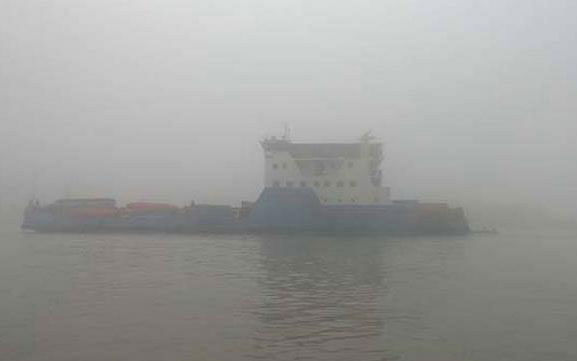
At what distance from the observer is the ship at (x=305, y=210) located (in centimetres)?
3531

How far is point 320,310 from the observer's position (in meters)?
9.69

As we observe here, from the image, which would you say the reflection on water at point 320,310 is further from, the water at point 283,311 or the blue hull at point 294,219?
the blue hull at point 294,219

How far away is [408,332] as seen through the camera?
26.6 ft

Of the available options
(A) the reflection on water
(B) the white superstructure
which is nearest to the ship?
(B) the white superstructure

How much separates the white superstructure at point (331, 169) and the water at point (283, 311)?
61.8 ft

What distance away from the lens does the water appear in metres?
7.08

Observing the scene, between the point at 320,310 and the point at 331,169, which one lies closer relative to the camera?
the point at 320,310

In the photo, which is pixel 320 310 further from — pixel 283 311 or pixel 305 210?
pixel 305 210

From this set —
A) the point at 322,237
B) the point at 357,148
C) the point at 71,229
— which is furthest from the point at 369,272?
the point at 71,229

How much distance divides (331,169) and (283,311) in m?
28.5

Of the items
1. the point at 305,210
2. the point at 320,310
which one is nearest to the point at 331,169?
the point at 305,210

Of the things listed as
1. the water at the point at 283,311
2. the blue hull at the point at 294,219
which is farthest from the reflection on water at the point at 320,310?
the blue hull at the point at 294,219

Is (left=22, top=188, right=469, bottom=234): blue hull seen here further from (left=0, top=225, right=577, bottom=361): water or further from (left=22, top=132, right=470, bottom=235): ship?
(left=0, top=225, right=577, bottom=361): water

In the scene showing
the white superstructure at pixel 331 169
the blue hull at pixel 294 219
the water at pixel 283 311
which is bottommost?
the water at pixel 283 311
